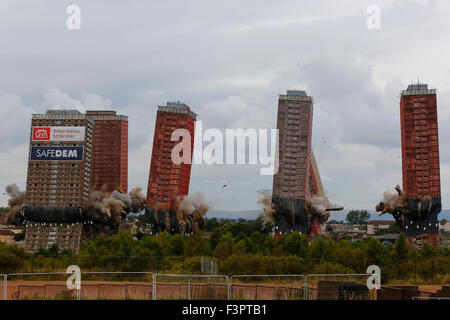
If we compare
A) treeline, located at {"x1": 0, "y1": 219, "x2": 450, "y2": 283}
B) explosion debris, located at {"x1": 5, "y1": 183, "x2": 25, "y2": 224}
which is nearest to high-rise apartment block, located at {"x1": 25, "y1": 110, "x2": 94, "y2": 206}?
explosion debris, located at {"x1": 5, "y1": 183, "x2": 25, "y2": 224}

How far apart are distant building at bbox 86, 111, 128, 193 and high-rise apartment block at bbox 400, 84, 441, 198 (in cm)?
5552

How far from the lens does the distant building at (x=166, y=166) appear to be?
302 ft

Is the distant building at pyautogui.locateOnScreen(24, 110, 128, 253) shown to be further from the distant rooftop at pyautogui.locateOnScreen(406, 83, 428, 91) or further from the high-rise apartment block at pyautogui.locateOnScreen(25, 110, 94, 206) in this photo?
Answer: the distant rooftop at pyautogui.locateOnScreen(406, 83, 428, 91)

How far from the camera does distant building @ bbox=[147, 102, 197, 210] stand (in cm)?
9219

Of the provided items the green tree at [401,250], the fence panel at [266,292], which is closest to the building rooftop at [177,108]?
the green tree at [401,250]

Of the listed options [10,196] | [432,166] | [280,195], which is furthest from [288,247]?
[10,196]

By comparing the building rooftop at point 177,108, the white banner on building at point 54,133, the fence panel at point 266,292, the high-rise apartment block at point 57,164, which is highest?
the building rooftop at point 177,108

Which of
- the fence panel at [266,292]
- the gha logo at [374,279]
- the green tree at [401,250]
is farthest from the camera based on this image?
the green tree at [401,250]

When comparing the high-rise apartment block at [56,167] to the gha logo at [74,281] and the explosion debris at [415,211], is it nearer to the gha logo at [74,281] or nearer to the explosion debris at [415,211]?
the gha logo at [74,281]

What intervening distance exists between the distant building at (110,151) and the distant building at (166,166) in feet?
66.9

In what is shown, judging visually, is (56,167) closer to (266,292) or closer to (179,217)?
(179,217)

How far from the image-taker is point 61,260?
51.6 m
